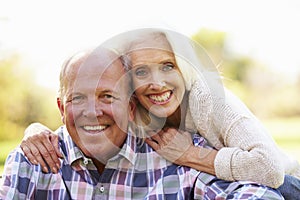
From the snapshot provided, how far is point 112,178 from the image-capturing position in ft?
6.17

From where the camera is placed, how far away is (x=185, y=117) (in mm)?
1872

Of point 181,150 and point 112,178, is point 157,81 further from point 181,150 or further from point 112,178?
point 112,178

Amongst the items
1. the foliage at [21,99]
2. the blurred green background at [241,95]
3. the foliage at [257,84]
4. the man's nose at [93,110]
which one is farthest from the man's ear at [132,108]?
the foliage at [257,84]

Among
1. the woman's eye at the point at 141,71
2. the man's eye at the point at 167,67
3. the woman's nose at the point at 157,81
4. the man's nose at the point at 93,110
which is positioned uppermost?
the man's eye at the point at 167,67

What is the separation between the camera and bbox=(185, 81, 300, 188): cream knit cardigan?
174cm

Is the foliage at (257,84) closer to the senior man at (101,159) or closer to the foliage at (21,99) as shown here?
the foliage at (21,99)

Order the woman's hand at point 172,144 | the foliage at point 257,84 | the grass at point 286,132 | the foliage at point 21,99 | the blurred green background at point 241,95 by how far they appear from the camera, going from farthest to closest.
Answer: the foliage at point 257,84 < the grass at point 286,132 < the blurred green background at point 241,95 < the foliage at point 21,99 < the woman's hand at point 172,144

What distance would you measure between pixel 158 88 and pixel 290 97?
26.6 ft

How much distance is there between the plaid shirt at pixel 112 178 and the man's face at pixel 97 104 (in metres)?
0.06

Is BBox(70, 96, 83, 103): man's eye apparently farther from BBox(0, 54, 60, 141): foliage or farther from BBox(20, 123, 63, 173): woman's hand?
BBox(0, 54, 60, 141): foliage

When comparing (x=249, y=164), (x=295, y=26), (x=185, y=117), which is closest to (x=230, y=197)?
(x=249, y=164)

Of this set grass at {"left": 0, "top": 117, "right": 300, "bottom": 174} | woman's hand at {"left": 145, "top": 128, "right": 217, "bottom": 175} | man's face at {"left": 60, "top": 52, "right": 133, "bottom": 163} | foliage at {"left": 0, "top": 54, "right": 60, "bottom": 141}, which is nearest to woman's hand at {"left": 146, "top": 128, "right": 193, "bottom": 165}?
woman's hand at {"left": 145, "top": 128, "right": 217, "bottom": 175}

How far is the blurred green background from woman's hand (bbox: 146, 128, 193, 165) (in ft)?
16.1

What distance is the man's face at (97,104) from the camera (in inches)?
70.6
